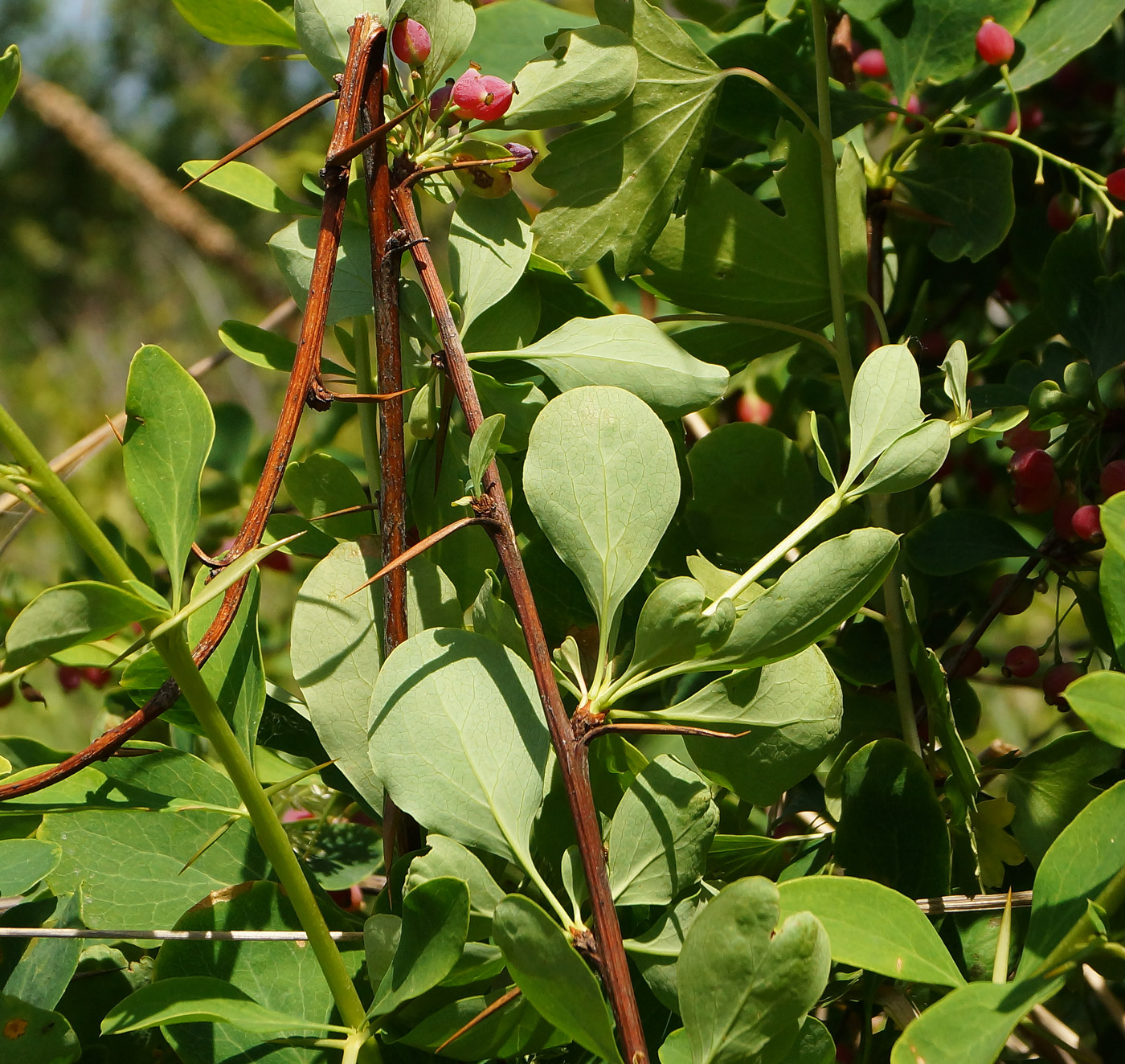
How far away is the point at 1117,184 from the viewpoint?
456mm

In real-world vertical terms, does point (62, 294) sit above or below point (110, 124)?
below

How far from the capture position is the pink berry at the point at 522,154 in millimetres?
334

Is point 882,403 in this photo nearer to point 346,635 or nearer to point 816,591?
point 816,591

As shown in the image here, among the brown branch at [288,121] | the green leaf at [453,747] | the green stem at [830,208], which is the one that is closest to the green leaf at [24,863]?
the green leaf at [453,747]

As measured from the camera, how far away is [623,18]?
38 cm

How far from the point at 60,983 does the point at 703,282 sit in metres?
0.33

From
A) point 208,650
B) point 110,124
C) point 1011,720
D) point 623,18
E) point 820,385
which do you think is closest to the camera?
point 208,650

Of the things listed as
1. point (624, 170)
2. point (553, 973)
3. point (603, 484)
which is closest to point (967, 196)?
point (624, 170)

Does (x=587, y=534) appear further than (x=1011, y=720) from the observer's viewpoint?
No

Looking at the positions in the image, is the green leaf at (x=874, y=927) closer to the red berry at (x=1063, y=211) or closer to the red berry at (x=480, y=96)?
the red berry at (x=480, y=96)

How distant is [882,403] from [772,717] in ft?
0.33

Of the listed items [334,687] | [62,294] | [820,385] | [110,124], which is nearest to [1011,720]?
[820,385]

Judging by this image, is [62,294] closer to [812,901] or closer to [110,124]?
[110,124]

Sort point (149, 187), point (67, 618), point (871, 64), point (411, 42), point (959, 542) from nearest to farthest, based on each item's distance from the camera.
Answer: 1. point (67, 618)
2. point (411, 42)
3. point (959, 542)
4. point (871, 64)
5. point (149, 187)
